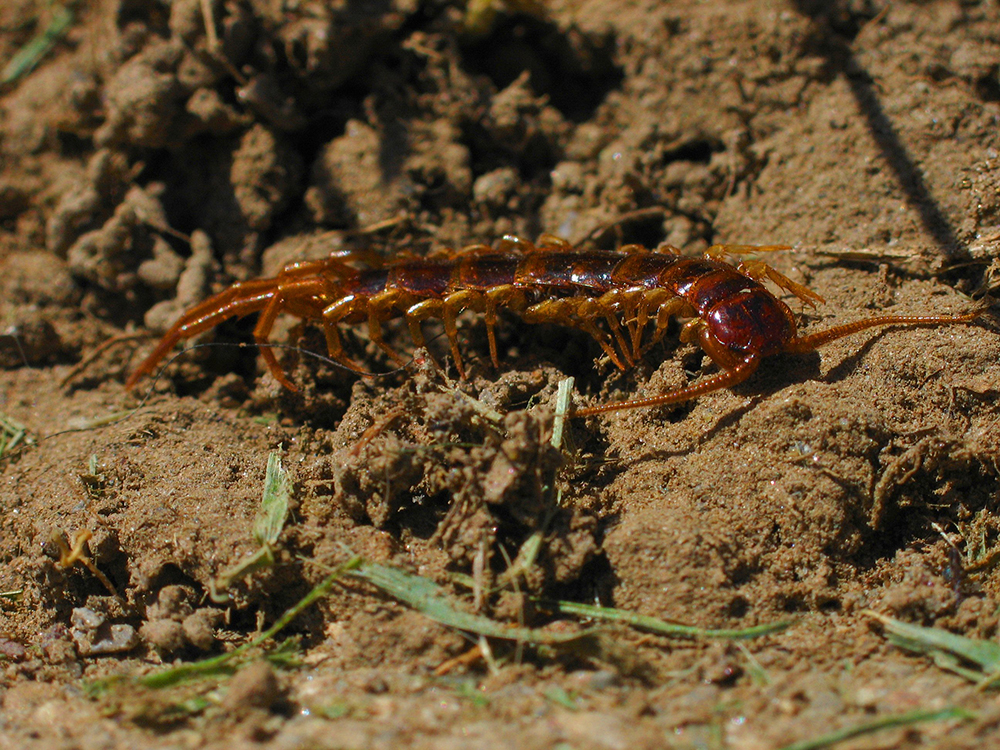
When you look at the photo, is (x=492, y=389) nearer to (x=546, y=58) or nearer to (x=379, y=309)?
(x=379, y=309)

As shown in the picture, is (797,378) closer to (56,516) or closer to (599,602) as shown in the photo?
(599,602)

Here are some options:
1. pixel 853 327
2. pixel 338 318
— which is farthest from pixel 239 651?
pixel 853 327

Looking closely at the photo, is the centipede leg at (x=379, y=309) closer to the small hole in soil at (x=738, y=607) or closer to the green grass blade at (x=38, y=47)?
the small hole in soil at (x=738, y=607)

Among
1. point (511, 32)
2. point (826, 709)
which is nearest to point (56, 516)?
point (826, 709)

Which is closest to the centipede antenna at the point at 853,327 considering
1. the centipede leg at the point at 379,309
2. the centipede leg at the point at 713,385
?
the centipede leg at the point at 713,385

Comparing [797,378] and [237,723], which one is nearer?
[237,723]

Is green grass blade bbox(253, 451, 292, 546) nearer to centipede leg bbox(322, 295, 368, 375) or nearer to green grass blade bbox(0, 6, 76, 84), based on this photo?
centipede leg bbox(322, 295, 368, 375)
